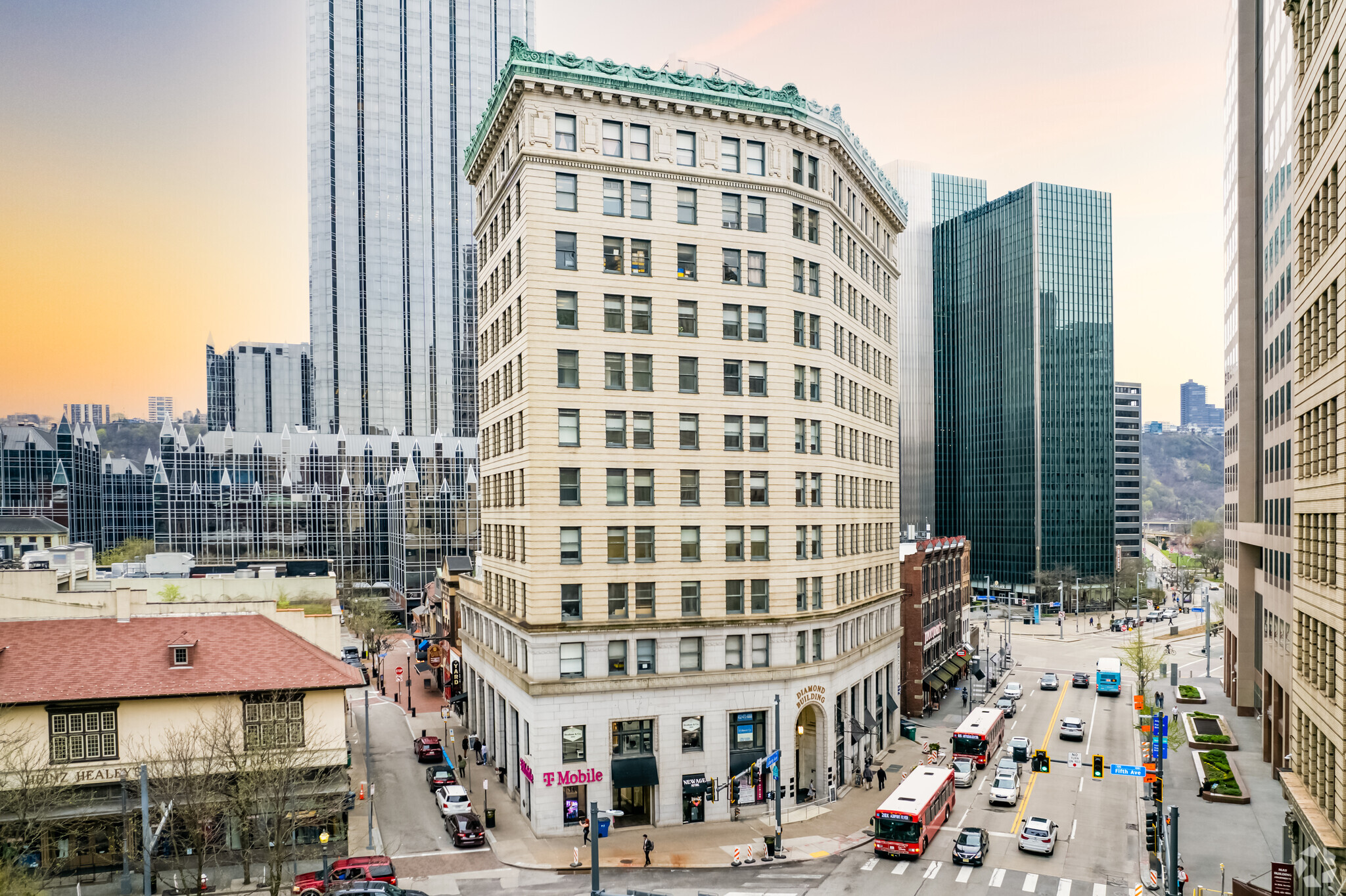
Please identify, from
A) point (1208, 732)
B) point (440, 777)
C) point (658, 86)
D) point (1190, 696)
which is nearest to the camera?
point (658, 86)

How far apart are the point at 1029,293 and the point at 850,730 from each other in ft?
473

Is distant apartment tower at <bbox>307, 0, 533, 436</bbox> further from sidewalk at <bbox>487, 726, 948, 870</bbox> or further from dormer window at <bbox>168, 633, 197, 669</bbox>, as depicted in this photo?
dormer window at <bbox>168, 633, 197, 669</bbox>

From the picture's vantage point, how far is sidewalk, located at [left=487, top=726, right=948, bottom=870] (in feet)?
144

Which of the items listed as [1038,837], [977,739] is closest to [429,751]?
[977,739]

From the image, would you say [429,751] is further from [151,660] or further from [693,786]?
[151,660]

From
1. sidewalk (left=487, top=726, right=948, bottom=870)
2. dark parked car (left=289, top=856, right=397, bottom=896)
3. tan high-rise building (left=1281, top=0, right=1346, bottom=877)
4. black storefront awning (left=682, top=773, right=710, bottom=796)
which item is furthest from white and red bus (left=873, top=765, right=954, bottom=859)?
dark parked car (left=289, top=856, right=397, bottom=896)

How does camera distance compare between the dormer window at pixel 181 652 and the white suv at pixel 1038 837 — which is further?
the white suv at pixel 1038 837

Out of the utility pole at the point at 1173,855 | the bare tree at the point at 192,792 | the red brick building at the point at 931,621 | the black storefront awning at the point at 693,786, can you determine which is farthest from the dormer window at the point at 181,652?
the red brick building at the point at 931,621

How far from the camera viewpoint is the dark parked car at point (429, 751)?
6384cm

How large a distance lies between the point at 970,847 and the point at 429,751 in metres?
37.1

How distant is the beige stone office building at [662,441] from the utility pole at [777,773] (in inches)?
31.1

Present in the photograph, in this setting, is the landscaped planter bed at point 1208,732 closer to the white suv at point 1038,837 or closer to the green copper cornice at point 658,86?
the white suv at point 1038,837

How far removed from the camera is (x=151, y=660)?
43.0 metres

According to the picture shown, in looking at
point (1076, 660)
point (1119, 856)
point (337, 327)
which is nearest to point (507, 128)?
point (1119, 856)
